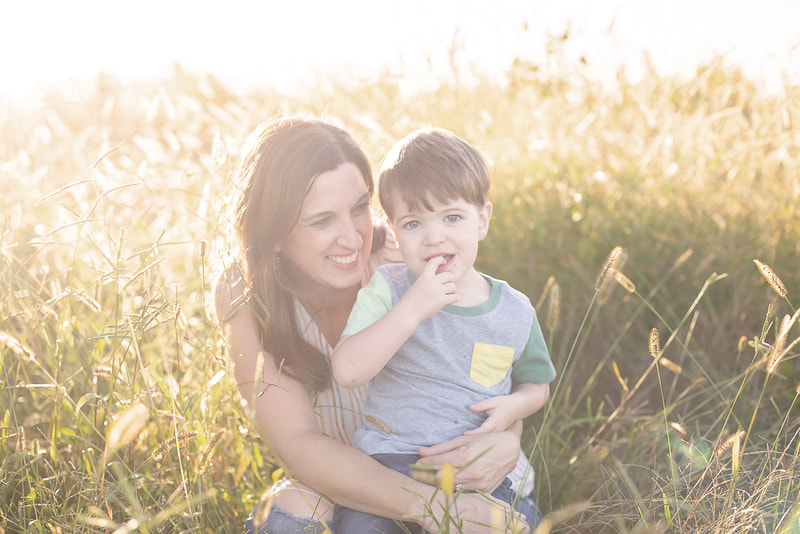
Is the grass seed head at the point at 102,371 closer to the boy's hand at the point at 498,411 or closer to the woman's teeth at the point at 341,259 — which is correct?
the woman's teeth at the point at 341,259

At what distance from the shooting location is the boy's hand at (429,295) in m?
1.63

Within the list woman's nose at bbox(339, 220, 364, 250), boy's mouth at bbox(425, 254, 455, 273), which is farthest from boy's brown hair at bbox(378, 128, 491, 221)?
woman's nose at bbox(339, 220, 364, 250)

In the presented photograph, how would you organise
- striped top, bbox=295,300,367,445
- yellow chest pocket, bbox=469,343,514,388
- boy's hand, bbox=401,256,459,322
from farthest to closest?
striped top, bbox=295,300,367,445, yellow chest pocket, bbox=469,343,514,388, boy's hand, bbox=401,256,459,322

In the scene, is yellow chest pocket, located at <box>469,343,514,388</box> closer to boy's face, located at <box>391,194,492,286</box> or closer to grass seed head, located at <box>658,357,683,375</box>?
boy's face, located at <box>391,194,492,286</box>

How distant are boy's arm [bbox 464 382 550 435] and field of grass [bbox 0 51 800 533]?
0.36 feet

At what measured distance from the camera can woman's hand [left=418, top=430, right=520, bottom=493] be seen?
1.69 m

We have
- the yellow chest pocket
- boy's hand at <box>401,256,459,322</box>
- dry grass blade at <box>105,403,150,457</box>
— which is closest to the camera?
dry grass blade at <box>105,403,150,457</box>

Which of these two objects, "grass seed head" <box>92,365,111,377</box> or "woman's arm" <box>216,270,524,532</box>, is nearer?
"grass seed head" <box>92,365,111,377</box>

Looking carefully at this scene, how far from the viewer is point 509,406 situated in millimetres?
1832

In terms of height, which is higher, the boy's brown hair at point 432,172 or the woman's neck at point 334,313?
the boy's brown hair at point 432,172

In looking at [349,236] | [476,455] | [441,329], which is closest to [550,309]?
[441,329]

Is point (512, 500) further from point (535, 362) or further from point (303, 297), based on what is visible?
point (303, 297)

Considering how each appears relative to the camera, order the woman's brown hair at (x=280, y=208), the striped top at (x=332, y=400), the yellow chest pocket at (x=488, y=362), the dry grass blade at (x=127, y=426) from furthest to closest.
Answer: the striped top at (x=332, y=400), the woman's brown hair at (x=280, y=208), the yellow chest pocket at (x=488, y=362), the dry grass blade at (x=127, y=426)

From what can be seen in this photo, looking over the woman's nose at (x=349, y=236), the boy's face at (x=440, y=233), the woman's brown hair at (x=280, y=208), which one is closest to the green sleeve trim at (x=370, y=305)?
the boy's face at (x=440, y=233)
